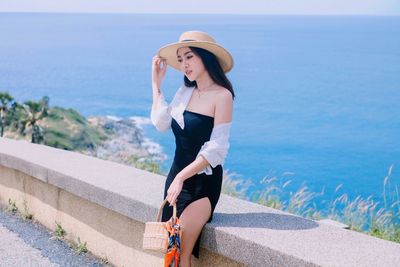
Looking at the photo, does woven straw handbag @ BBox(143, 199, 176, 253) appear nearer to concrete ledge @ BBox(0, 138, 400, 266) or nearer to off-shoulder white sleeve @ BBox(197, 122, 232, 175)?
concrete ledge @ BBox(0, 138, 400, 266)

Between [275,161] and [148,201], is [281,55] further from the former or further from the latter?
[148,201]

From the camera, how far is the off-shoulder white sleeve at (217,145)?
3.31 metres

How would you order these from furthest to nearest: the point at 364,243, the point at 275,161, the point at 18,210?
the point at 275,161 < the point at 18,210 < the point at 364,243

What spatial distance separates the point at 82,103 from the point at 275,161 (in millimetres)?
36276

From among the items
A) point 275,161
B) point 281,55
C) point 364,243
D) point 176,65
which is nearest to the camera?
point 364,243

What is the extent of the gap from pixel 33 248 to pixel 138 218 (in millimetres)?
1488

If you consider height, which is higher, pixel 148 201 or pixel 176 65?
pixel 176 65

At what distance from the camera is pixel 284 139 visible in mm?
113312

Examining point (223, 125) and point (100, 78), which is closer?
point (223, 125)

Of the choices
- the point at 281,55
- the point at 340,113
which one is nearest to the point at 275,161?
the point at 340,113

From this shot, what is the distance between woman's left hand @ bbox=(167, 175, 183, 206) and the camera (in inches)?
132

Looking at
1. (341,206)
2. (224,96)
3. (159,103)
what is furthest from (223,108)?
(341,206)

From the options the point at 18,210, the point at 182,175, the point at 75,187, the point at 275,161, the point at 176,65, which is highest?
the point at 176,65

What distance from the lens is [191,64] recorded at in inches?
138
